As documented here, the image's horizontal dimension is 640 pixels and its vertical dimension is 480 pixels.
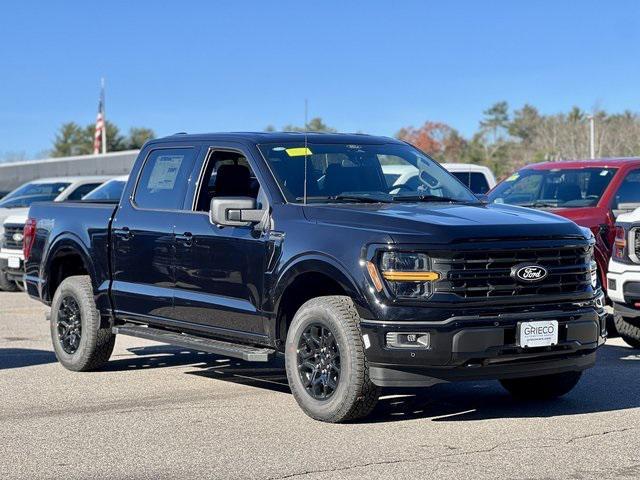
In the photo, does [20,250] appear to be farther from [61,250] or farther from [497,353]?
[497,353]

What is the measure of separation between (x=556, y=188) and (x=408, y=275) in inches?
262

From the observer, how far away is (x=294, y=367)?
26.3 feet

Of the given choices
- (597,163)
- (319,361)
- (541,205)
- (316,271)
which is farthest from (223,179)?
(597,163)

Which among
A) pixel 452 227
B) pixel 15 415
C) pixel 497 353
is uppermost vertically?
pixel 452 227

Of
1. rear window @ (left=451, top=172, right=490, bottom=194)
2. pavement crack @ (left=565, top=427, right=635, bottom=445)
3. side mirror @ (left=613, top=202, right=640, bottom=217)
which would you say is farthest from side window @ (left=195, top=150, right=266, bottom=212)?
rear window @ (left=451, top=172, right=490, bottom=194)

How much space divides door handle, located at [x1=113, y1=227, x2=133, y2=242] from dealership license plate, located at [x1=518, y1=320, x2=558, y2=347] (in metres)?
3.58

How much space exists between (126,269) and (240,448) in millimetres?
3024

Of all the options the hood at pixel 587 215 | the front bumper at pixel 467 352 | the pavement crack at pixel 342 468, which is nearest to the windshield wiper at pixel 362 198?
the front bumper at pixel 467 352

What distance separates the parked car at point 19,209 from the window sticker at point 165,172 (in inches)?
303

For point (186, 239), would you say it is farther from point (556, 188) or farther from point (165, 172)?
point (556, 188)

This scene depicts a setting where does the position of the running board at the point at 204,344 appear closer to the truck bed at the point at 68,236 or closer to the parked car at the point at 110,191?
the truck bed at the point at 68,236

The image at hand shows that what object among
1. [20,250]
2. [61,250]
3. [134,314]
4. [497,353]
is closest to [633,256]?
[497,353]

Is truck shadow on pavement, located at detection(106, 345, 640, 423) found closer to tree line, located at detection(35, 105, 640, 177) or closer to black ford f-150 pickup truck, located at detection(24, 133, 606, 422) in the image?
black ford f-150 pickup truck, located at detection(24, 133, 606, 422)

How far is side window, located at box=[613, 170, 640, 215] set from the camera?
12.9m
